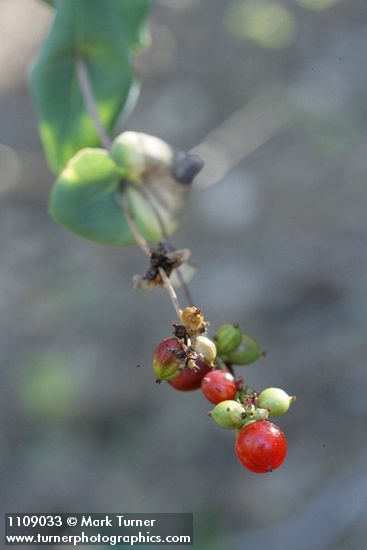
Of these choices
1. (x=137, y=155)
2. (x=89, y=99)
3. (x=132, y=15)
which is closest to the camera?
(x=137, y=155)

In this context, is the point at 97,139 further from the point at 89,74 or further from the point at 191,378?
the point at 191,378

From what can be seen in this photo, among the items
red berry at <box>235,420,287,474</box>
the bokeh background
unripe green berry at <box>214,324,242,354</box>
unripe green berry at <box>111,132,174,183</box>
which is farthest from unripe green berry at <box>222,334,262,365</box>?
the bokeh background

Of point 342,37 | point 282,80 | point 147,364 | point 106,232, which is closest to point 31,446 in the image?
point 147,364

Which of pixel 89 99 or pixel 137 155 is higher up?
pixel 89 99

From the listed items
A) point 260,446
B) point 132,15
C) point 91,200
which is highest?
point 132,15

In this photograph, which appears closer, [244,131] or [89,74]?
[89,74]

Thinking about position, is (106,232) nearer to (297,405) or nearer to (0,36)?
(297,405)

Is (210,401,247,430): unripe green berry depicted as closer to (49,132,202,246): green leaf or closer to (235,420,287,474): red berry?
(235,420,287,474): red berry

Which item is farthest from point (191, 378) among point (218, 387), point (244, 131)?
point (244, 131)

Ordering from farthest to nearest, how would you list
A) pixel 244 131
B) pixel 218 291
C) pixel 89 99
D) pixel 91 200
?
pixel 244 131, pixel 218 291, pixel 89 99, pixel 91 200
